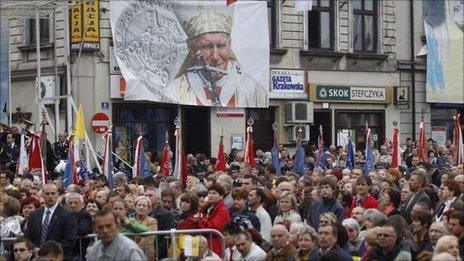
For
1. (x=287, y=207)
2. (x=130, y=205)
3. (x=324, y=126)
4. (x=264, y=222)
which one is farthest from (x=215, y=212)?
(x=324, y=126)

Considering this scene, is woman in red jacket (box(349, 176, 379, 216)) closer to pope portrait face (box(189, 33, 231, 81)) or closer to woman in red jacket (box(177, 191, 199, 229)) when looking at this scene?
woman in red jacket (box(177, 191, 199, 229))

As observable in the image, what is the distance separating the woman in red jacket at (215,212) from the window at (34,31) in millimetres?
20020

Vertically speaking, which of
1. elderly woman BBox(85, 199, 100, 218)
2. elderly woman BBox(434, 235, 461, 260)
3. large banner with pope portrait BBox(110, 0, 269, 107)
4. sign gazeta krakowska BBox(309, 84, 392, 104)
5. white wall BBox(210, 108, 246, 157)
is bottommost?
elderly woman BBox(434, 235, 461, 260)

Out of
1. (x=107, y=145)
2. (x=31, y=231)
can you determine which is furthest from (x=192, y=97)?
(x=31, y=231)

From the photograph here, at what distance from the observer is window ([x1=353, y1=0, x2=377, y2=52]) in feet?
127

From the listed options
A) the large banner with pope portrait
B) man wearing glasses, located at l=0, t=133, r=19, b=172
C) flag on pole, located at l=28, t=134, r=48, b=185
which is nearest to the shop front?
the large banner with pope portrait

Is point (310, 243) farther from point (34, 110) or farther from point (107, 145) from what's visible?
point (34, 110)

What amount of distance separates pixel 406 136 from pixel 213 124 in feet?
25.9

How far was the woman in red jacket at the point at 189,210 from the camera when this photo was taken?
13.9 m

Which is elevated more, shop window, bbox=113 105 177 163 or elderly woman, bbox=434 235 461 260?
shop window, bbox=113 105 177 163

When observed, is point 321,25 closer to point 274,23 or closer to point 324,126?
point 274,23

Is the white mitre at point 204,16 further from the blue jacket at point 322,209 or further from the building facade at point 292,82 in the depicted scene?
the blue jacket at point 322,209

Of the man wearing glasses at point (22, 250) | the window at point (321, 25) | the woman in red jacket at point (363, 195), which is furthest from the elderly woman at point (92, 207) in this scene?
the window at point (321, 25)

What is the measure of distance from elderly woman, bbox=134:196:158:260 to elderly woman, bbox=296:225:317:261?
1.83 meters
